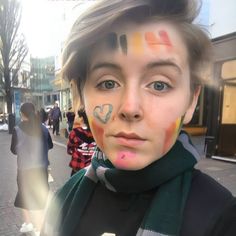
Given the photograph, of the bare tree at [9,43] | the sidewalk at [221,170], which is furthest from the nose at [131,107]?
the bare tree at [9,43]

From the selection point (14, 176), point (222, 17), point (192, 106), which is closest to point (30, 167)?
point (14, 176)

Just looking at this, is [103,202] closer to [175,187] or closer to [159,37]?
[175,187]

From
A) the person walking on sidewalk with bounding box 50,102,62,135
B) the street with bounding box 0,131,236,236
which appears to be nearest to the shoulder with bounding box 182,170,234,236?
the street with bounding box 0,131,236,236

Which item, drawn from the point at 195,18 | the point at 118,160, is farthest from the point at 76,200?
the point at 195,18

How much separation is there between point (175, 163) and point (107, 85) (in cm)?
35

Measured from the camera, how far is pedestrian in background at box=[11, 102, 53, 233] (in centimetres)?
425

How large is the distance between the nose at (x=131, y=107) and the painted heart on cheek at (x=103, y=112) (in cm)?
5

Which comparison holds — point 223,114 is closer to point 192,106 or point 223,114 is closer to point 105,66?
point 192,106

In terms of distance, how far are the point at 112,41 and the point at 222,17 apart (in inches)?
306

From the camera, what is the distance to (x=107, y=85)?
102 centimetres

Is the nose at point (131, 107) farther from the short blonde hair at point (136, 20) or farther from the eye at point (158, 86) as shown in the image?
the short blonde hair at point (136, 20)

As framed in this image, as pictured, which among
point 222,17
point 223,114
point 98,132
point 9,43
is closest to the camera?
point 98,132

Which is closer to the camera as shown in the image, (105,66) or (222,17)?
(105,66)

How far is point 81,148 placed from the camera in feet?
12.5
